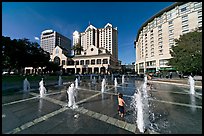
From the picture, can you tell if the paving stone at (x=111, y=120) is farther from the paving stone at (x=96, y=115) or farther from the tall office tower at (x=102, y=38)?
the tall office tower at (x=102, y=38)

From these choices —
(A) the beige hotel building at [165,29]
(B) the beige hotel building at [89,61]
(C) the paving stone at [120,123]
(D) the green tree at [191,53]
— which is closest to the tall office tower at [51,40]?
(B) the beige hotel building at [89,61]

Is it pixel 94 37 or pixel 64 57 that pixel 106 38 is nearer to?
pixel 94 37

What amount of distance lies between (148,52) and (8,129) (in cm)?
6419

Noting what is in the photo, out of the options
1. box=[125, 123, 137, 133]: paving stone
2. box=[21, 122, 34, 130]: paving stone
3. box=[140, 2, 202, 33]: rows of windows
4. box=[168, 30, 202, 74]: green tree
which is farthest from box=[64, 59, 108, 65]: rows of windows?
box=[21, 122, 34, 130]: paving stone

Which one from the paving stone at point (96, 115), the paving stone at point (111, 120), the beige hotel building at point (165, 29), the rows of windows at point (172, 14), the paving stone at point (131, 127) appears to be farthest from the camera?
the rows of windows at point (172, 14)

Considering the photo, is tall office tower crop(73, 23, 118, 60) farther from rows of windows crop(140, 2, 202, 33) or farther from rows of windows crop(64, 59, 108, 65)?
rows of windows crop(140, 2, 202, 33)

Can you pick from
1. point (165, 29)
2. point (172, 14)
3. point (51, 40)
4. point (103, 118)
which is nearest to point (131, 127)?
point (103, 118)

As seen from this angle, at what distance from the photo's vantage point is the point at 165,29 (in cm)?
5141

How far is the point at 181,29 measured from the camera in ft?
→ 149

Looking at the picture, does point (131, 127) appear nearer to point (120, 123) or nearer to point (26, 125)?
point (120, 123)

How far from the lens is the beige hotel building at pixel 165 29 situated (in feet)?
141

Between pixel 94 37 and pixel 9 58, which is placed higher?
pixel 94 37

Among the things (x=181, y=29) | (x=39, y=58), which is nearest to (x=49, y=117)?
(x=39, y=58)

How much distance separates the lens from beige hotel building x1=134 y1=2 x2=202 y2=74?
141ft
